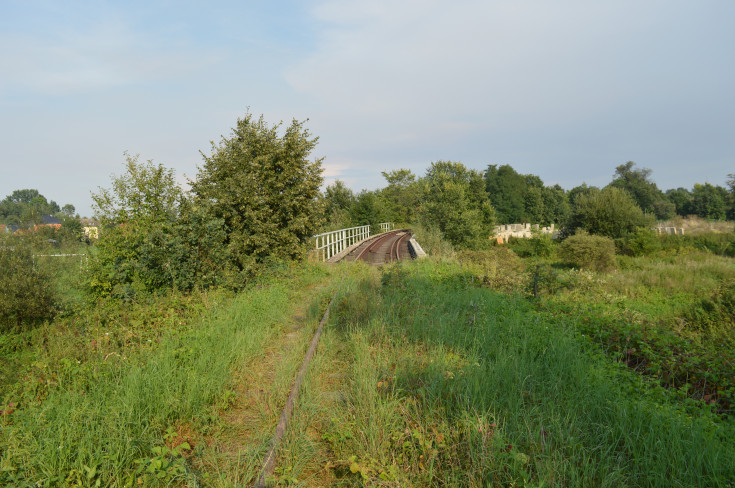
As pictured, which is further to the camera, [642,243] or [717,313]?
[642,243]

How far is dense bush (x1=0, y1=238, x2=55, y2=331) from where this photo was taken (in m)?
8.16

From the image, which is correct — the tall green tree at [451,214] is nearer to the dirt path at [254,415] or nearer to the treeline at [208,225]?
the treeline at [208,225]

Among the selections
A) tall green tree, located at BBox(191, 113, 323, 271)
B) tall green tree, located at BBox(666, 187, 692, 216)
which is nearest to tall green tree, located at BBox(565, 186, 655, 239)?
tall green tree, located at BBox(191, 113, 323, 271)

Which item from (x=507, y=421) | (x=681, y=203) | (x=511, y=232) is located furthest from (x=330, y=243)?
(x=681, y=203)

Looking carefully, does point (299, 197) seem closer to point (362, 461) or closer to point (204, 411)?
point (204, 411)

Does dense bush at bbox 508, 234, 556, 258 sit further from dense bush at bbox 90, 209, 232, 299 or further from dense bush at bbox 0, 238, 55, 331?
dense bush at bbox 0, 238, 55, 331

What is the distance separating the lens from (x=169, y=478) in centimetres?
278

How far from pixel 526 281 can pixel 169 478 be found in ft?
33.5

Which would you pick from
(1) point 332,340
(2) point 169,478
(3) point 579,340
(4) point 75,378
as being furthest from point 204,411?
(3) point 579,340

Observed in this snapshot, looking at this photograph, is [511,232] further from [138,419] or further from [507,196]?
[138,419]

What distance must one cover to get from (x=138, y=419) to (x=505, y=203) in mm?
88593

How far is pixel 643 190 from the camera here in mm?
78312

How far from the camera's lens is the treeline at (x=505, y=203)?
112 ft

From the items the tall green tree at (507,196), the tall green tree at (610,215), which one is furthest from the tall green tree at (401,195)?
the tall green tree at (610,215)
